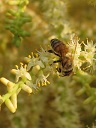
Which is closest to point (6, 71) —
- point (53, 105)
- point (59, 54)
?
point (53, 105)

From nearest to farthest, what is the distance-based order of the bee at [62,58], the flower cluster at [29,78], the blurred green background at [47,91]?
the flower cluster at [29,78]
the bee at [62,58]
the blurred green background at [47,91]

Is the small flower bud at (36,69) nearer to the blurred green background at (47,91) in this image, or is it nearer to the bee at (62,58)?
the bee at (62,58)

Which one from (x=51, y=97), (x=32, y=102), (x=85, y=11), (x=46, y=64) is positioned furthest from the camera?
(x=85, y=11)

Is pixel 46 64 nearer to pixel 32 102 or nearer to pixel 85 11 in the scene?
pixel 32 102

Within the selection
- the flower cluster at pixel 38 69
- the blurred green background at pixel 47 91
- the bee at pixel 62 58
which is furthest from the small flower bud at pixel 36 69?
→ the blurred green background at pixel 47 91

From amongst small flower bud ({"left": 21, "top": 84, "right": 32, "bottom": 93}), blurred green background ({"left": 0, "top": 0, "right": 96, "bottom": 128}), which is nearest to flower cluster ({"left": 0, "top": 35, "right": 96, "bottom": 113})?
small flower bud ({"left": 21, "top": 84, "right": 32, "bottom": 93})
